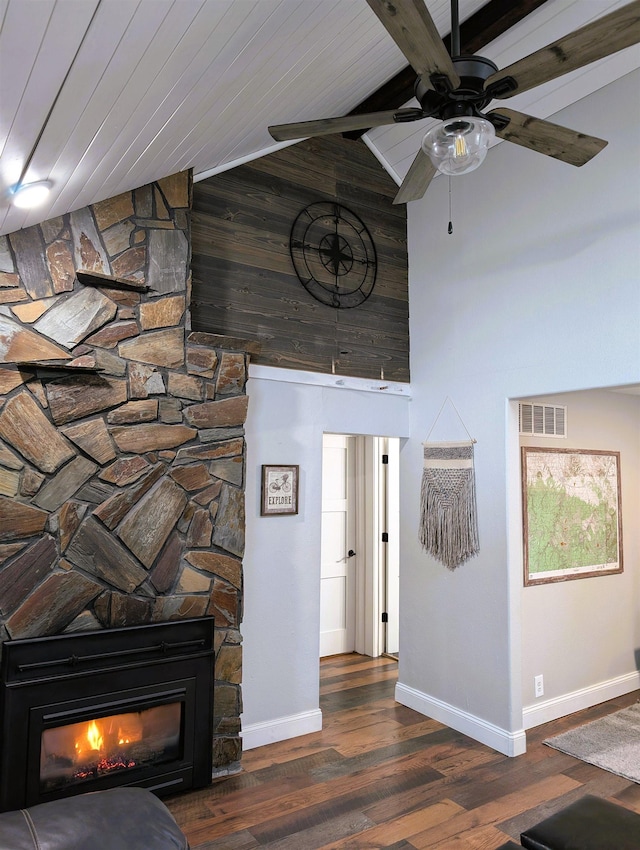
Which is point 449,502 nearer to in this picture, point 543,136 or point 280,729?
point 280,729

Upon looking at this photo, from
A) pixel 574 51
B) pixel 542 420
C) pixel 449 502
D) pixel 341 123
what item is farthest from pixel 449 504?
pixel 574 51

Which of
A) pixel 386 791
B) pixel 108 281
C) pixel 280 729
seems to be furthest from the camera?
pixel 280 729

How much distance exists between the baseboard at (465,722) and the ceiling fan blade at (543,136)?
3.15 metres

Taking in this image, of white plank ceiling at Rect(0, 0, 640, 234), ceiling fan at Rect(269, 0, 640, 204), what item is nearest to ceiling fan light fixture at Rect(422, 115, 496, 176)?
ceiling fan at Rect(269, 0, 640, 204)

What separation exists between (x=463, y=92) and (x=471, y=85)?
0.11 feet

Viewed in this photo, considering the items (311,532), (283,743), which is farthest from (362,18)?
(283,743)

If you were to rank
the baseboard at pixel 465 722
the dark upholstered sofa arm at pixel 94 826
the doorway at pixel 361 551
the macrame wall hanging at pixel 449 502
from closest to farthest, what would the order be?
the dark upholstered sofa arm at pixel 94 826, the baseboard at pixel 465 722, the macrame wall hanging at pixel 449 502, the doorway at pixel 361 551

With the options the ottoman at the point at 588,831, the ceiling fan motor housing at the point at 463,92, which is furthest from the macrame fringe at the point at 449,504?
the ceiling fan motor housing at the point at 463,92

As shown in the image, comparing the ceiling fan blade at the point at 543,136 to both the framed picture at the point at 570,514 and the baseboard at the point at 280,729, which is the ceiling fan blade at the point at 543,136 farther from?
the baseboard at the point at 280,729

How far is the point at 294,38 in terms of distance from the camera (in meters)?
2.28

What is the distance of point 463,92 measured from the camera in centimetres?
179

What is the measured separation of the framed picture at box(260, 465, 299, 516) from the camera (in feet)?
12.2

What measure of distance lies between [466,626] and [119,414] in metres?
2.54

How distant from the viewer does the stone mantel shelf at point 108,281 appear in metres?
2.94
